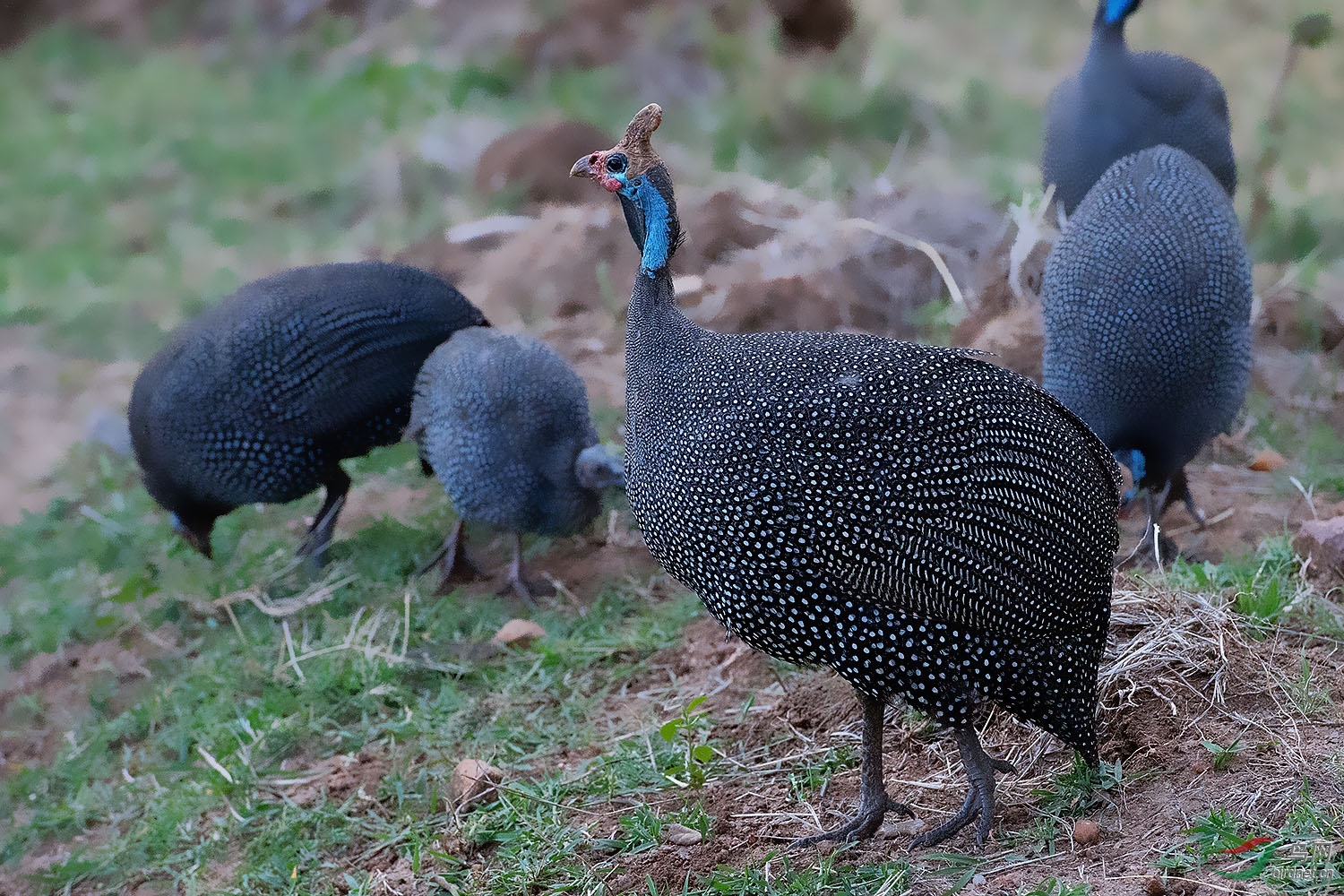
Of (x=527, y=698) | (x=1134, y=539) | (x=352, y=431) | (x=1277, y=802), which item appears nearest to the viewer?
(x=1277, y=802)

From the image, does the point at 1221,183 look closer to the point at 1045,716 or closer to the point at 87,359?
the point at 1045,716

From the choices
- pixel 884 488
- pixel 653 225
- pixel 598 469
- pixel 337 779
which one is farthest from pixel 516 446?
pixel 884 488

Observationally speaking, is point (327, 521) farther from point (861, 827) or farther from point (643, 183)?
point (861, 827)

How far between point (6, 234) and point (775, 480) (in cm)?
810

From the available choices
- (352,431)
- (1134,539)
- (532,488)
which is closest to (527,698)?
(532,488)

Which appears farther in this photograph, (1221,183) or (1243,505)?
(1221,183)

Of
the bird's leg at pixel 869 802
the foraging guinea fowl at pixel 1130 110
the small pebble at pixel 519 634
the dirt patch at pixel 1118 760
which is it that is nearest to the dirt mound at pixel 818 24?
the foraging guinea fowl at pixel 1130 110

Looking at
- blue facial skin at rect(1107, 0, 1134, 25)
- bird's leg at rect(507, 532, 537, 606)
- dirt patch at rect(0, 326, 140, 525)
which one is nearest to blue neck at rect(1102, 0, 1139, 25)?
blue facial skin at rect(1107, 0, 1134, 25)

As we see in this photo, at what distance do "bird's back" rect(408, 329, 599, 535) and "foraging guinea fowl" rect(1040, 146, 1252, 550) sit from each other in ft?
5.34

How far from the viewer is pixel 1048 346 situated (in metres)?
4.21

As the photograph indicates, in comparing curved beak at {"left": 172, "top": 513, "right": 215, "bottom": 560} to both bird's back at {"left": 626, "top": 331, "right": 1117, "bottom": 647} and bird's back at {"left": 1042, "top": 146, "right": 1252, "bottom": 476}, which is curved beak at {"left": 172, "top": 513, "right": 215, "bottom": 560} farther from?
bird's back at {"left": 1042, "top": 146, "right": 1252, "bottom": 476}

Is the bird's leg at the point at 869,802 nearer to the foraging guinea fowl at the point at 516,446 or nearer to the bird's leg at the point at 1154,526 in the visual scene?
the bird's leg at the point at 1154,526

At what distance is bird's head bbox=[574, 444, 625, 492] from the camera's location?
14.2ft

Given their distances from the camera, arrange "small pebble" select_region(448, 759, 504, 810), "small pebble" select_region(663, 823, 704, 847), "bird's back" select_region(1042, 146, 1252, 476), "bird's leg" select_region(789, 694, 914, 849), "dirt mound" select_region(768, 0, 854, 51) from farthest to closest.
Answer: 1. "dirt mound" select_region(768, 0, 854, 51)
2. "bird's back" select_region(1042, 146, 1252, 476)
3. "small pebble" select_region(448, 759, 504, 810)
4. "small pebble" select_region(663, 823, 704, 847)
5. "bird's leg" select_region(789, 694, 914, 849)
